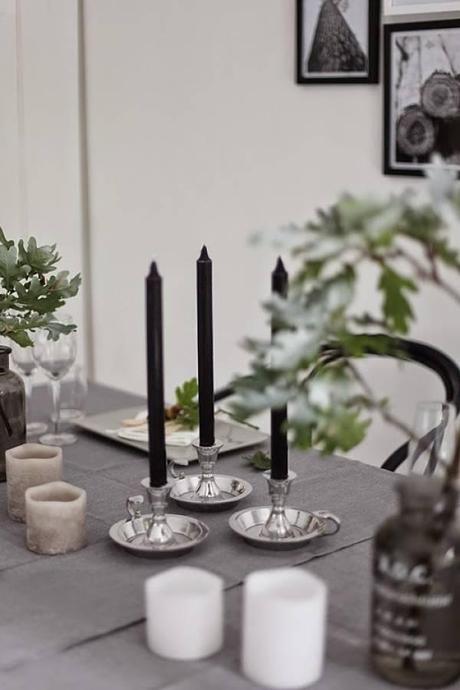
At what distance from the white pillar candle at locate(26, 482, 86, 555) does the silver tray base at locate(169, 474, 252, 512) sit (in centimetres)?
19

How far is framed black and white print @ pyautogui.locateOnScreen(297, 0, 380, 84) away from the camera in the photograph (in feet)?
9.55

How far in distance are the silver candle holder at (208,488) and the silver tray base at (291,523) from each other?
0.24ft

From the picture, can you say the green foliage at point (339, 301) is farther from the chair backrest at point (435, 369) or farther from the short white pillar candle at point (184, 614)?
the chair backrest at point (435, 369)

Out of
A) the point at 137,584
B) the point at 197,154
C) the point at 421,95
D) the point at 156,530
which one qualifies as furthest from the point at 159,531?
the point at 197,154

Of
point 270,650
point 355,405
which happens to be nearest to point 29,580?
point 270,650

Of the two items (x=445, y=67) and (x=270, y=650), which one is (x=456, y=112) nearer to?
(x=445, y=67)

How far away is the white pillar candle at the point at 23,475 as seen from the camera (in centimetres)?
166


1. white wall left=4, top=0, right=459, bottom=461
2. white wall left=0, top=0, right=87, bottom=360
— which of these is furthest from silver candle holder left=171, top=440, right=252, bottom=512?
white wall left=0, top=0, right=87, bottom=360

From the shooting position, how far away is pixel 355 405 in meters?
1.08

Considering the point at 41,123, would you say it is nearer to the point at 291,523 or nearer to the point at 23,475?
the point at 23,475

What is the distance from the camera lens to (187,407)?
6.79ft

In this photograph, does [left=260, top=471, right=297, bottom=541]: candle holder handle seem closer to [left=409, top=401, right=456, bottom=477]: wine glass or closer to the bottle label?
[left=409, top=401, right=456, bottom=477]: wine glass

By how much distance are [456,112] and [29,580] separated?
5.75 ft

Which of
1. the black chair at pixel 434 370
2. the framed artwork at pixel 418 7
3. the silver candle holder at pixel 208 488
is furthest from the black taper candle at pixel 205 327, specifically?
the framed artwork at pixel 418 7
